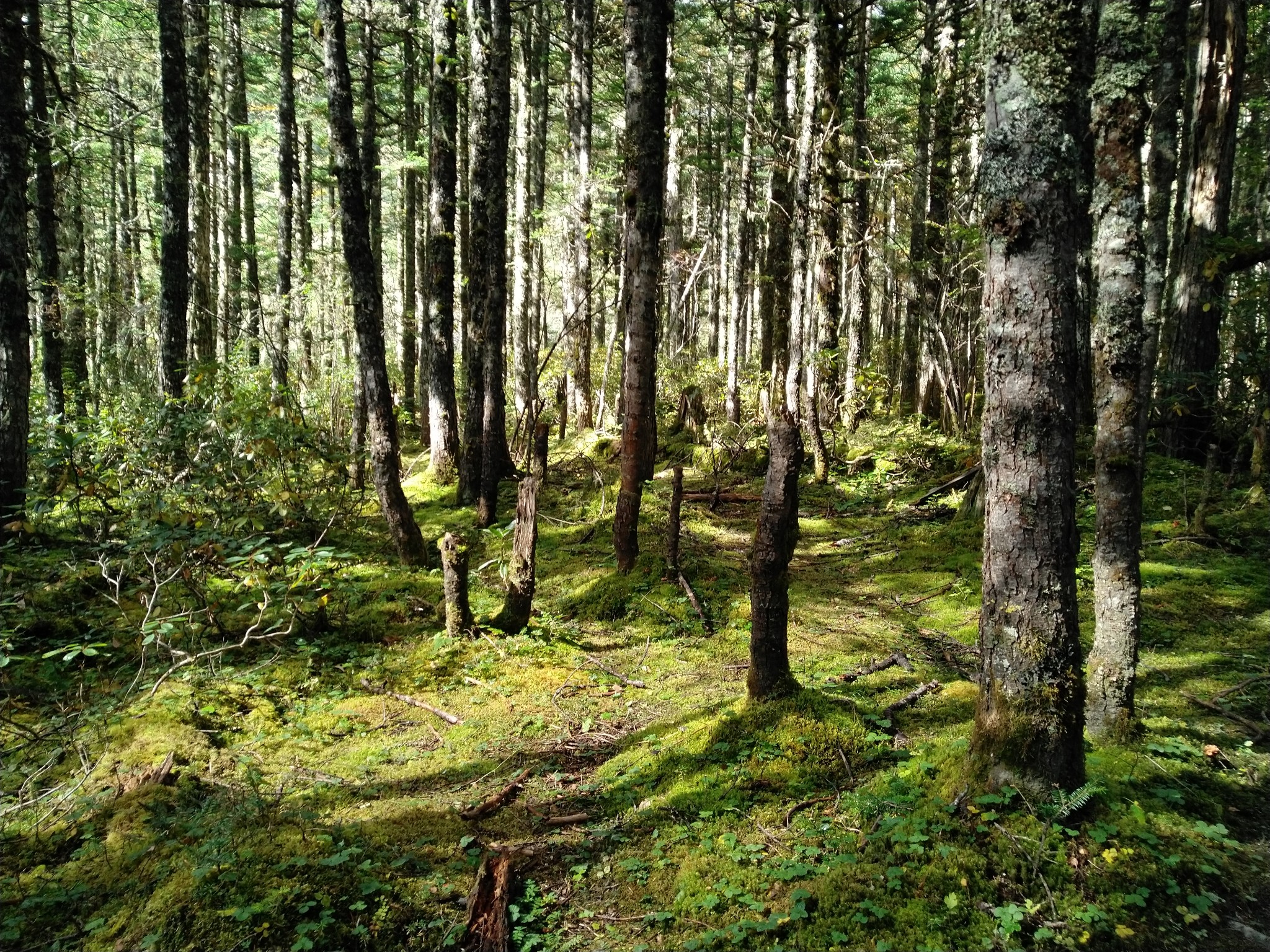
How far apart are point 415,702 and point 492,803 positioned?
6.52 feet

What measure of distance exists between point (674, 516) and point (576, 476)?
7.00 metres

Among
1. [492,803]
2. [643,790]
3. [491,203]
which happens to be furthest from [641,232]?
[492,803]

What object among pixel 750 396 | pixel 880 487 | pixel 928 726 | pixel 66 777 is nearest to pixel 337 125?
pixel 66 777

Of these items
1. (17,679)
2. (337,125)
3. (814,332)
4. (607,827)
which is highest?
(337,125)

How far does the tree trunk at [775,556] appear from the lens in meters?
4.42

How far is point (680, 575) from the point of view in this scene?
8.40 meters

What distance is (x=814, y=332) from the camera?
14430 mm

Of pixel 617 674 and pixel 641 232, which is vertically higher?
pixel 641 232

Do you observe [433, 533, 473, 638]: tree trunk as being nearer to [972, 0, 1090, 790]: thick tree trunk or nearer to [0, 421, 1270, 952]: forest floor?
[0, 421, 1270, 952]: forest floor

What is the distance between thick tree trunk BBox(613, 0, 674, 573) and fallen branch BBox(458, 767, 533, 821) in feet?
13.6

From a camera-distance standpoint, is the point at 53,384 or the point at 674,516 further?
the point at 53,384

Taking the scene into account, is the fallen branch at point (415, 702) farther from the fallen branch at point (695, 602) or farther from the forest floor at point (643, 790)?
the fallen branch at point (695, 602)

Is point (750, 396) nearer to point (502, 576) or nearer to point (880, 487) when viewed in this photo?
point (880, 487)

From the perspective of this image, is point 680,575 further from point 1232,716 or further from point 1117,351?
point 1117,351
